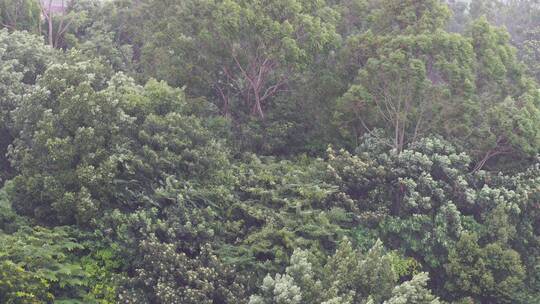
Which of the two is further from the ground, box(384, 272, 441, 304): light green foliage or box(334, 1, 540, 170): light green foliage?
box(334, 1, 540, 170): light green foliage

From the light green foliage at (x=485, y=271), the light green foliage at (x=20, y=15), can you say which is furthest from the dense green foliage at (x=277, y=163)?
the light green foliage at (x=20, y=15)

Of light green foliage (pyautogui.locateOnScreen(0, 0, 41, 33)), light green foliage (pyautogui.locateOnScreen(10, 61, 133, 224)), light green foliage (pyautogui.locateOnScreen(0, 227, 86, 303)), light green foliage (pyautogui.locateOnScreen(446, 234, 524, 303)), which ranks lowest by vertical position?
light green foliage (pyautogui.locateOnScreen(446, 234, 524, 303))

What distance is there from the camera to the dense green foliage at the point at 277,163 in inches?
498

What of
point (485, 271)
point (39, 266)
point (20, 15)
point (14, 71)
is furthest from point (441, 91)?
point (20, 15)

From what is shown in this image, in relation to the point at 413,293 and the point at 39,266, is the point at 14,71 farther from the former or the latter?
the point at 413,293

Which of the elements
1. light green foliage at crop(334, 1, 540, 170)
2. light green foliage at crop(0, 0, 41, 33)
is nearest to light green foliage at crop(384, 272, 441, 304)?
light green foliage at crop(334, 1, 540, 170)

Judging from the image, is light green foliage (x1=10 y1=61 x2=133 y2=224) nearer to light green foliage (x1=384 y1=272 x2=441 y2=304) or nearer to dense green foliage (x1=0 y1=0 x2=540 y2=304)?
dense green foliage (x1=0 y1=0 x2=540 y2=304)

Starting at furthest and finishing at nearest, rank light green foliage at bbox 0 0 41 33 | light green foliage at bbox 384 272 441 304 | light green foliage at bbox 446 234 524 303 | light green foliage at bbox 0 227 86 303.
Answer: light green foliage at bbox 0 0 41 33, light green foliage at bbox 446 234 524 303, light green foliage at bbox 384 272 441 304, light green foliage at bbox 0 227 86 303

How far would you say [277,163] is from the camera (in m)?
16.5

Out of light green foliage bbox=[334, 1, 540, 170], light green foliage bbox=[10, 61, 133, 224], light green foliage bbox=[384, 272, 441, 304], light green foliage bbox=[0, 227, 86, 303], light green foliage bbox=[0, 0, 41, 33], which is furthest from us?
light green foliage bbox=[0, 0, 41, 33]

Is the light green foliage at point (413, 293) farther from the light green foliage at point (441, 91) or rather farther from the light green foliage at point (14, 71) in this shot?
the light green foliage at point (14, 71)

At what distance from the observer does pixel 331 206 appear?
15.2 m

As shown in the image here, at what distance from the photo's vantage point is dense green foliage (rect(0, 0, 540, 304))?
12656 millimetres

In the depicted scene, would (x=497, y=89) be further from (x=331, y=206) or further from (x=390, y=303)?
(x=390, y=303)
